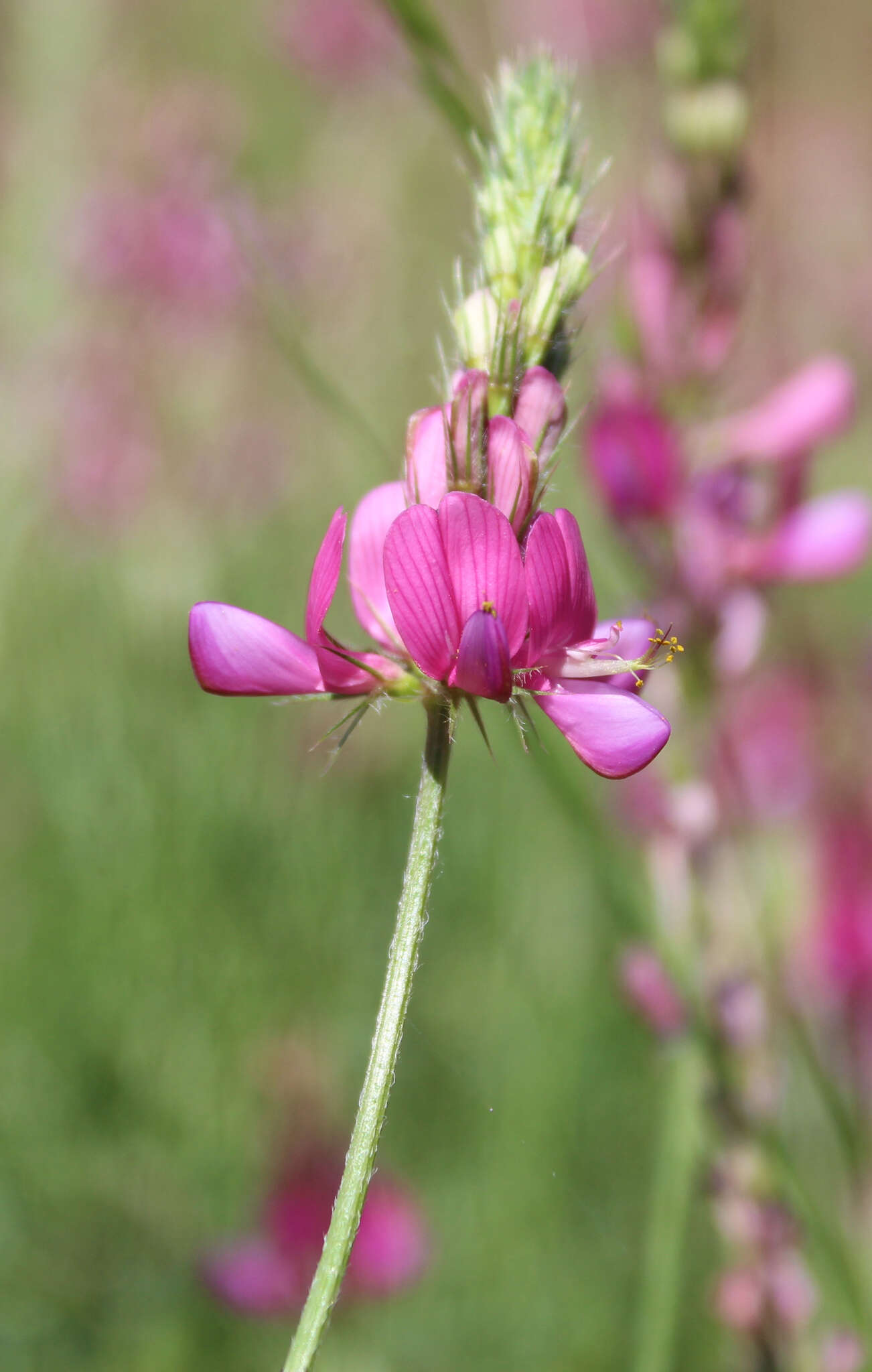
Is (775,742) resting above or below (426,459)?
below

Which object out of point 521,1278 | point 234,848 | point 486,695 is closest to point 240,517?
point 234,848

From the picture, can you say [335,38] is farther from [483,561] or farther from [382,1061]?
[382,1061]

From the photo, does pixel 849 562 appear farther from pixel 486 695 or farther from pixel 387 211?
pixel 387 211

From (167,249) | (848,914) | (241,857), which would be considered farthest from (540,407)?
(167,249)

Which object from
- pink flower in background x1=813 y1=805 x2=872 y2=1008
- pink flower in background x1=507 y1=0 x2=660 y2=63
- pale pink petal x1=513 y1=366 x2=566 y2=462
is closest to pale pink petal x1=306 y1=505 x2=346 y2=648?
pale pink petal x1=513 y1=366 x2=566 y2=462

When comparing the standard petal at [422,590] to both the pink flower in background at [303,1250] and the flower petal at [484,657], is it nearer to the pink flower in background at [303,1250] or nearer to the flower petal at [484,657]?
the flower petal at [484,657]

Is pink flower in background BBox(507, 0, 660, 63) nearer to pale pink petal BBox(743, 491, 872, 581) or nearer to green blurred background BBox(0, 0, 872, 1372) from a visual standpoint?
green blurred background BBox(0, 0, 872, 1372)
